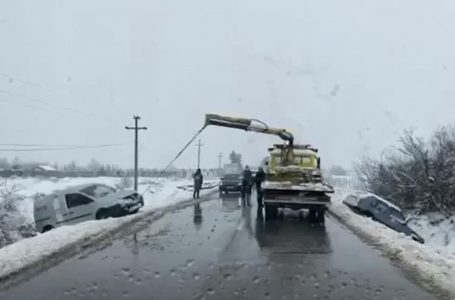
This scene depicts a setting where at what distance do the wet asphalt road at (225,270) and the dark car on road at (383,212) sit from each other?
821cm

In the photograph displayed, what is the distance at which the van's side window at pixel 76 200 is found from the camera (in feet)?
81.6

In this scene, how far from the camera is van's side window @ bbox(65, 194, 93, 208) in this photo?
24875mm

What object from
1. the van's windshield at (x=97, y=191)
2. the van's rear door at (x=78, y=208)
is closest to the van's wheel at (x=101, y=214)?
the van's rear door at (x=78, y=208)

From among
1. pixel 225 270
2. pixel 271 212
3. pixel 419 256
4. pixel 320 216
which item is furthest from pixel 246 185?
pixel 225 270

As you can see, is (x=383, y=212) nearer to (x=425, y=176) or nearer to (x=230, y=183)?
(x=425, y=176)

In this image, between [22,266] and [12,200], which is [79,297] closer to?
[22,266]

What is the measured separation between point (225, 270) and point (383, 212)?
1552cm

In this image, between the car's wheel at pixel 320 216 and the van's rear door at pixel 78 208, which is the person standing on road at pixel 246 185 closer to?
the van's rear door at pixel 78 208

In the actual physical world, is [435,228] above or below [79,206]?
below

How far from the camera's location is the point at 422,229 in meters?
31.0

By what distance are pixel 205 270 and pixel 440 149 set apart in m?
27.5

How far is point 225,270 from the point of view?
10016 mm

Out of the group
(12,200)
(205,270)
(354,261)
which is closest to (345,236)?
(354,261)

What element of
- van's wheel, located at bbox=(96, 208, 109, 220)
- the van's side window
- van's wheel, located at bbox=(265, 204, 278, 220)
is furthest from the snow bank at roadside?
the van's side window
